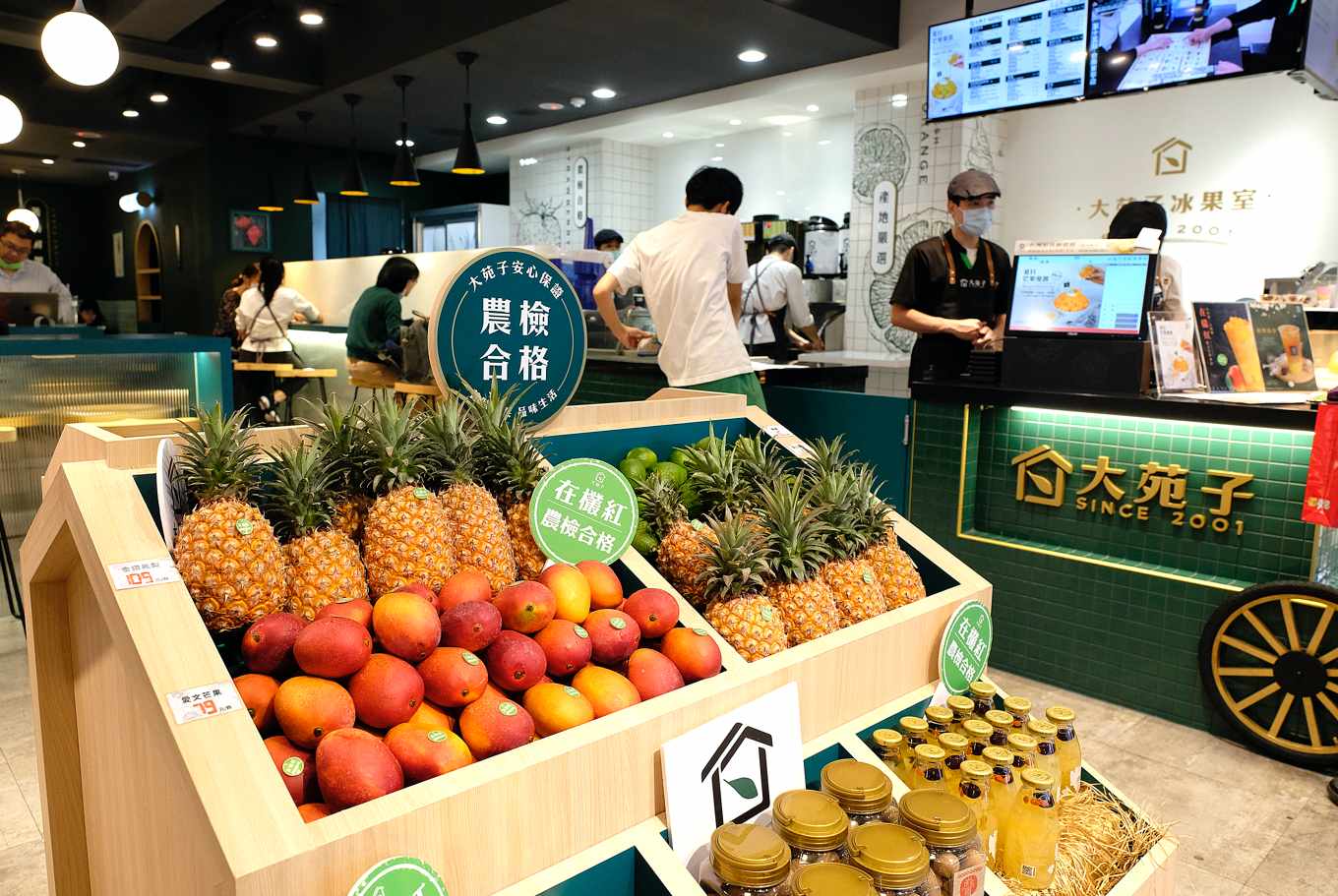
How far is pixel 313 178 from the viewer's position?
1284 centimetres

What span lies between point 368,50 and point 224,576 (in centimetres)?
856

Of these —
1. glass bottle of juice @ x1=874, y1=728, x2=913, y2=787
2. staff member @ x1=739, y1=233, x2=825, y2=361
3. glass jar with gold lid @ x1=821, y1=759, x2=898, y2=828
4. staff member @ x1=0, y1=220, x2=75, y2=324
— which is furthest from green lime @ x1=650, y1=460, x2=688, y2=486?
staff member @ x1=0, y1=220, x2=75, y2=324

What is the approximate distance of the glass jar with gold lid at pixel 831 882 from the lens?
112 cm

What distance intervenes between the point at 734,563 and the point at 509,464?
498mm

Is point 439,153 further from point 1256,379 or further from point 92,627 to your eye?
point 92,627

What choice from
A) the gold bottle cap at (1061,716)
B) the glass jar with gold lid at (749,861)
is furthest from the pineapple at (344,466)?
the gold bottle cap at (1061,716)

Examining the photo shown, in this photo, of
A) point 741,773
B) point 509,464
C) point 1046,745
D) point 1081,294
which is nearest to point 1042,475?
point 1081,294

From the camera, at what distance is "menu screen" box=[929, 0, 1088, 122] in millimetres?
4840

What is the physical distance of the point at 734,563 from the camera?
1729 mm

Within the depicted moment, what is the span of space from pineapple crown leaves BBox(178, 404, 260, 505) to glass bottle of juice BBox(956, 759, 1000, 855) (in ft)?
4.19

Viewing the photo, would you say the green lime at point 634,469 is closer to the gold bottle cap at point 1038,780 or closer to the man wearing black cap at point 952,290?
the gold bottle cap at point 1038,780

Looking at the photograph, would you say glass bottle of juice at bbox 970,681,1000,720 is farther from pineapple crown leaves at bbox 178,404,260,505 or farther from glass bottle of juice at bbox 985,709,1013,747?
pineapple crown leaves at bbox 178,404,260,505

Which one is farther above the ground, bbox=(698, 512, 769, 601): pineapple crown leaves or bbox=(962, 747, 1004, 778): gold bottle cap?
bbox=(698, 512, 769, 601): pineapple crown leaves

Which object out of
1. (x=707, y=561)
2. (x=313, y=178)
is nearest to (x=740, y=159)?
(x=313, y=178)
